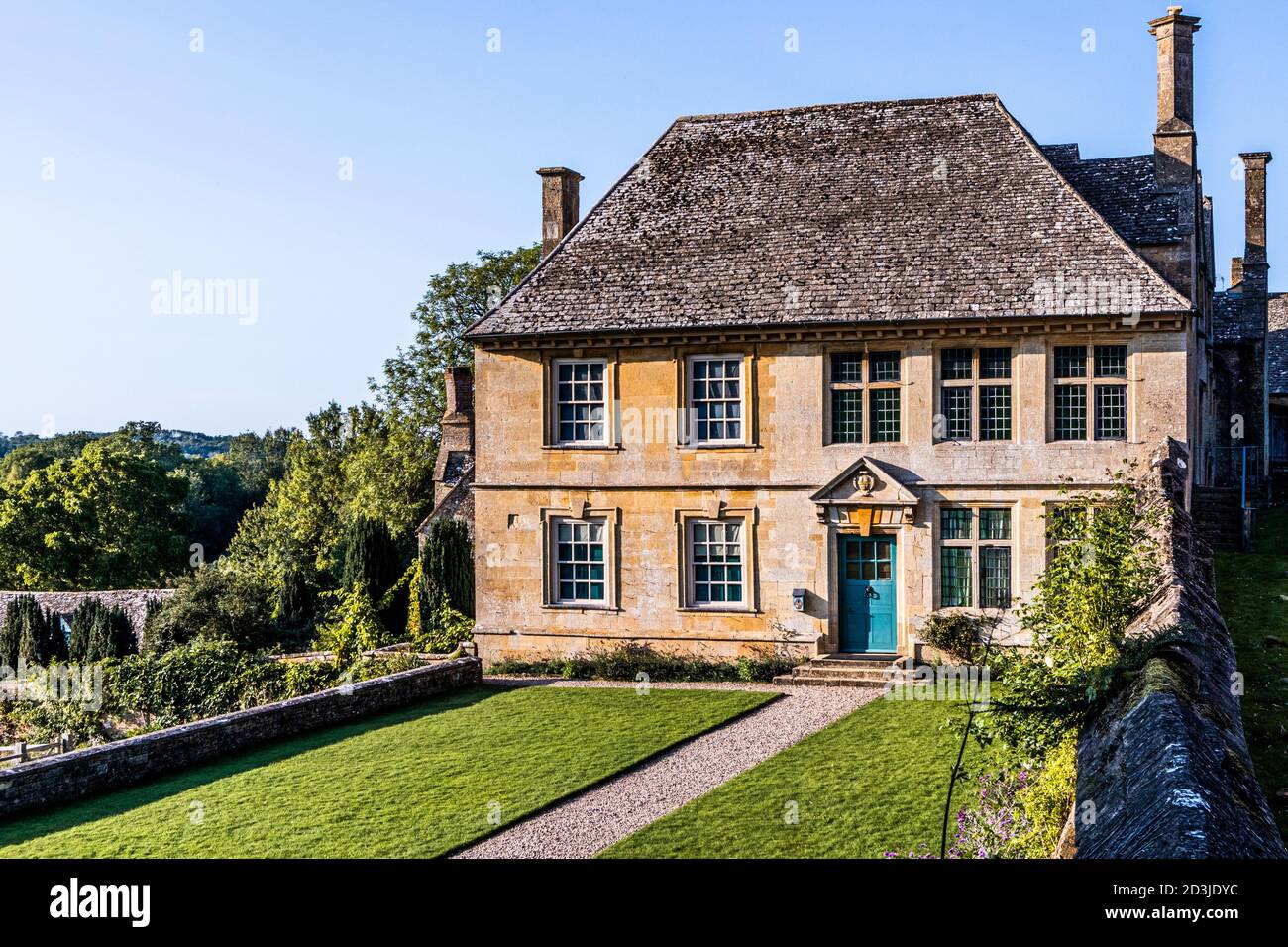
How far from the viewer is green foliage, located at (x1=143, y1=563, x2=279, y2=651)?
112 ft

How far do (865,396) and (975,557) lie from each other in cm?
391

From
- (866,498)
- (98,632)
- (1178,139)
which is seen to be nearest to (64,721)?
(98,632)

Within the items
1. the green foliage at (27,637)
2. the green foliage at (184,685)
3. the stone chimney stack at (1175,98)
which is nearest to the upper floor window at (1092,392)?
the stone chimney stack at (1175,98)

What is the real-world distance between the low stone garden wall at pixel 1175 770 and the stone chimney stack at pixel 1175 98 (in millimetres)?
19240

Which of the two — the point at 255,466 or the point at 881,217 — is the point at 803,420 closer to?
the point at 881,217

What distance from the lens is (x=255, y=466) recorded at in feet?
371

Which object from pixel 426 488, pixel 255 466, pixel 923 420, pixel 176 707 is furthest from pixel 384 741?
pixel 255 466

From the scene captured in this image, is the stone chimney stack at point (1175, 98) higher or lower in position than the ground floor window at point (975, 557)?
higher

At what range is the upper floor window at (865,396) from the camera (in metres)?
24.7

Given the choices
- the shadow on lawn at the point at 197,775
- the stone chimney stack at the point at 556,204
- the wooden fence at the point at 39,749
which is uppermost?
the stone chimney stack at the point at 556,204

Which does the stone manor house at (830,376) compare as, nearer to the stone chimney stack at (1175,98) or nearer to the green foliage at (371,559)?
the stone chimney stack at (1175,98)

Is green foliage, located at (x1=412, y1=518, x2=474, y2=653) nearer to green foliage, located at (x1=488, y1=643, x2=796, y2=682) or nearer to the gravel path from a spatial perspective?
green foliage, located at (x1=488, y1=643, x2=796, y2=682)

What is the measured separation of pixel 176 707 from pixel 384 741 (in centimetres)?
703

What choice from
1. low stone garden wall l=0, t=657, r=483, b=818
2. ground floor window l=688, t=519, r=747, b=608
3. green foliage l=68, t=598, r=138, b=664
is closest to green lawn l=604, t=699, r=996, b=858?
ground floor window l=688, t=519, r=747, b=608
